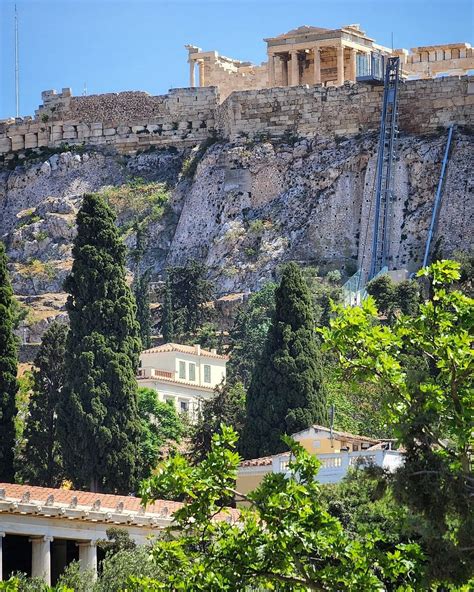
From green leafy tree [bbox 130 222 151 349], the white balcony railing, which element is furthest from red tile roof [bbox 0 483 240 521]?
green leafy tree [bbox 130 222 151 349]

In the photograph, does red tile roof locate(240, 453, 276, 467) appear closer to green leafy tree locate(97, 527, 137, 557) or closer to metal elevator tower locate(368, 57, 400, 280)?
green leafy tree locate(97, 527, 137, 557)

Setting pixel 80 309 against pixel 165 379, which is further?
pixel 165 379

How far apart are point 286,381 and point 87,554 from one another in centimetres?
1360

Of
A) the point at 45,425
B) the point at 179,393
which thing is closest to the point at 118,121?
the point at 179,393

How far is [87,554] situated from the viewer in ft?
148

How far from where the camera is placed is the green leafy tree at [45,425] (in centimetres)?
5634

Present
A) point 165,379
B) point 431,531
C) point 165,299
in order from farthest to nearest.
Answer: point 165,299
point 165,379
point 431,531

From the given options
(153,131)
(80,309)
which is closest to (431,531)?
(80,309)

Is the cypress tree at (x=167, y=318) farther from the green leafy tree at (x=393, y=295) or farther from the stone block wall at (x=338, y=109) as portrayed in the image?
the stone block wall at (x=338, y=109)

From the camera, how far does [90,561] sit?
146ft

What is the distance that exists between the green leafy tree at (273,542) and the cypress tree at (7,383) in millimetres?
23670

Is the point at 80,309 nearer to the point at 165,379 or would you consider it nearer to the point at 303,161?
the point at 165,379

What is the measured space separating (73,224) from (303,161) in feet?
30.4

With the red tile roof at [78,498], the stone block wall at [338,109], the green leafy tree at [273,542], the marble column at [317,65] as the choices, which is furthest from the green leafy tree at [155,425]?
the green leafy tree at [273,542]
